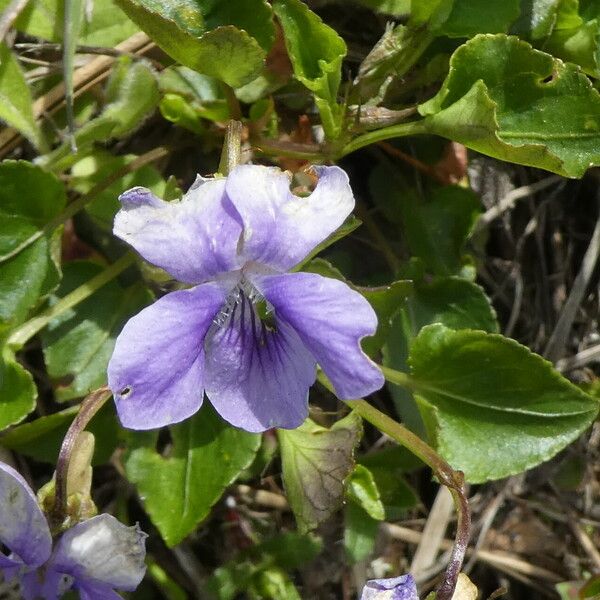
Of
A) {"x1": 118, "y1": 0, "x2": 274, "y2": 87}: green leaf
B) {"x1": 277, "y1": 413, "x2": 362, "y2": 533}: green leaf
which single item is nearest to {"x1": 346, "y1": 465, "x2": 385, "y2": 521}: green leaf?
{"x1": 277, "y1": 413, "x2": 362, "y2": 533}: green leaf

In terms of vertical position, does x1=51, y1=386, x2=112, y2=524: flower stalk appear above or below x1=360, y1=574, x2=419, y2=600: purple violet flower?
above

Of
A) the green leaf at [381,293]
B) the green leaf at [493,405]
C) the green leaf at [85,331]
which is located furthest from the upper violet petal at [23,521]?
the green leaf at [493,405]

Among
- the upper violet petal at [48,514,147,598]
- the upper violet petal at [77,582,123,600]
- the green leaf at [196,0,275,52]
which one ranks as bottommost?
the upper violet petal at [77,582,123,600]

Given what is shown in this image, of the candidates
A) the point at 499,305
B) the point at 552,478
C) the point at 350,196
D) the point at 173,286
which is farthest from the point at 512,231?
the point at 350,196

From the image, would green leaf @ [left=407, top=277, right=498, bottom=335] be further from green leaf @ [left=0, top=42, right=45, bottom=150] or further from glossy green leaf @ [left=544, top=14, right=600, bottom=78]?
green leaf @ [left=0, top=42, right=45, bottom=150]

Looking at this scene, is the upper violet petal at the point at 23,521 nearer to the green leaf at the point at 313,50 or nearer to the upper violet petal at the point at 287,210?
the upper violet petal at the point at 287,210

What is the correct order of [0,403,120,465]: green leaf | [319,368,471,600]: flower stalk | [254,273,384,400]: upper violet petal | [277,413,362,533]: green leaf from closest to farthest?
[254,273,384,400]: upper violet petal < [319,368,471,600]: flower stalk < [277,413,362,533]: green leaf < [0,403,120,465]: green leaf

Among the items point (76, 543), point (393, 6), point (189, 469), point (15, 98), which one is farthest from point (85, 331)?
point (393, 6)
